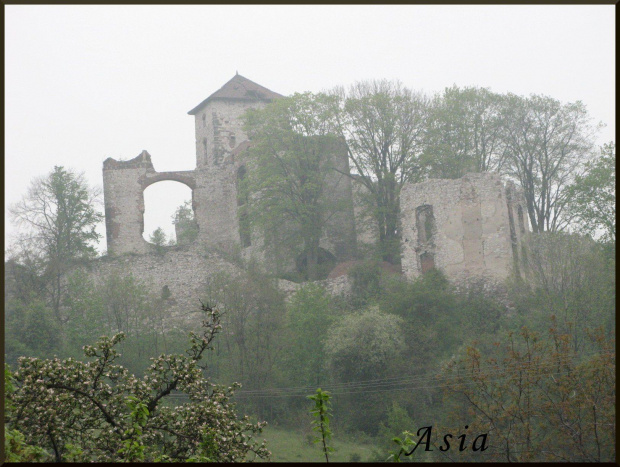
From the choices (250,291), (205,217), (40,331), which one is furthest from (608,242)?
(40,331)

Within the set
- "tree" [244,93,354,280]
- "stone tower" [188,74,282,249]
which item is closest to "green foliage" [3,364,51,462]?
"tree" [244,93,354,280]

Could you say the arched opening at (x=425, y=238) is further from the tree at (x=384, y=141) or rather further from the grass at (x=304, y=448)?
the grass at (x=304, y=448)

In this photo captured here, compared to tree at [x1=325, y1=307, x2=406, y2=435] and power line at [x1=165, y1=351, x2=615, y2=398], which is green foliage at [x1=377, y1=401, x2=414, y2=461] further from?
tree at [x1=325, y1=307, x2=406, y2=435]

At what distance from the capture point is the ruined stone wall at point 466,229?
2886cm

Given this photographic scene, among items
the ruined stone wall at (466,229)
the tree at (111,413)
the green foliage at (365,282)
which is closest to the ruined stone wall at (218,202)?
the green foliage at (365,282)

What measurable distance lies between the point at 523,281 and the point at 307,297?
23.9ft

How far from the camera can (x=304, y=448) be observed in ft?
75.0

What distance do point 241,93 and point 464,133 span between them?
12102mm

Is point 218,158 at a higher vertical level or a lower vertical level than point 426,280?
higher

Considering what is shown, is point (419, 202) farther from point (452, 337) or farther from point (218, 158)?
point (218, 158)

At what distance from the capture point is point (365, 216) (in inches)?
1359

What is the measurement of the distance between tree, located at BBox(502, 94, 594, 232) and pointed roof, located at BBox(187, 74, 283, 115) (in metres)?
11.6

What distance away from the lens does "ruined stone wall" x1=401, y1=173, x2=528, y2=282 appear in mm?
28859

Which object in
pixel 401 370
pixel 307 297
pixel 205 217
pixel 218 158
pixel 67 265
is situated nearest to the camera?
pixel 401 370
